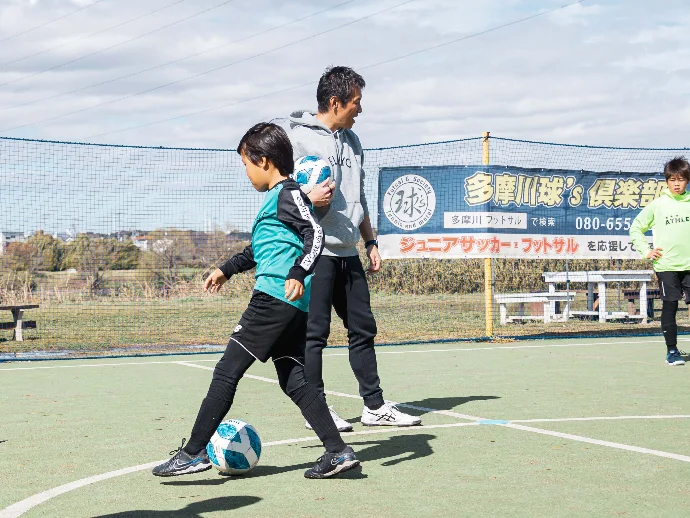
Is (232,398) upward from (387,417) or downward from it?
upward

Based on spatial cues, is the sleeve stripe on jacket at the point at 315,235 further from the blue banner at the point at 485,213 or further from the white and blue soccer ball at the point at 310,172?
the blue banner at the point at 485,213

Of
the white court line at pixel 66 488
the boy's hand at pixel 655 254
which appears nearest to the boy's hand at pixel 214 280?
the white court line at pixel 66 488

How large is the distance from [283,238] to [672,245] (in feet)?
21.6

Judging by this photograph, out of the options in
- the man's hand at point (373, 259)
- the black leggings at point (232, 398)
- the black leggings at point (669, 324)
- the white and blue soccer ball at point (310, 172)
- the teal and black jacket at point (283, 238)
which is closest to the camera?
the teal and black jacket at point (283, 238)

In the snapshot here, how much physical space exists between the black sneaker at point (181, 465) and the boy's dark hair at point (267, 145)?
147cm

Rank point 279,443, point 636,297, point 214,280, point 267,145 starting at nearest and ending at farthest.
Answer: point 267,145 < point 214,280 < point 279,443 < point 636,297

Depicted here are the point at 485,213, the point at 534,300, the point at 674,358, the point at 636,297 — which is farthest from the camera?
the point at 636,297

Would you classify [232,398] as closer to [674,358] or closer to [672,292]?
[674,358]

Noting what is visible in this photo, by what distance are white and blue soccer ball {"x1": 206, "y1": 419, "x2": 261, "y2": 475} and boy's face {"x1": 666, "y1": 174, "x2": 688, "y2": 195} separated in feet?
21.8

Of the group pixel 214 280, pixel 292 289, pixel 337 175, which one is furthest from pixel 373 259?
pixel 292 289

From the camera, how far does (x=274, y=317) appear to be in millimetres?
4926

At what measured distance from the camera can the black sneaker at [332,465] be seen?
491cm

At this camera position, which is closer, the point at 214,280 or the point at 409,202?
the point at 214,280

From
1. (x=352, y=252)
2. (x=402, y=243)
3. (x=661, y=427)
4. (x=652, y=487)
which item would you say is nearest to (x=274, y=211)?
(x=352, y=252)
